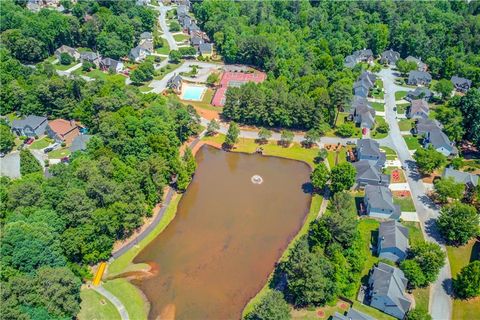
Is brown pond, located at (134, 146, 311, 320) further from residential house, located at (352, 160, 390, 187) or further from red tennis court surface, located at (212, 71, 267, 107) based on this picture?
red tennis court surface, located at (212, 71, 267, 107)

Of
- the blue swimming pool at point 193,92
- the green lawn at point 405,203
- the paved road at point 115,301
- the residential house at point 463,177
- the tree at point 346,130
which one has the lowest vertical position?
the blue swimming pool at point 193,92

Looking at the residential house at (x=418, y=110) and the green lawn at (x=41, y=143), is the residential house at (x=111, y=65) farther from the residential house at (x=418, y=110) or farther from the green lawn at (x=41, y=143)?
the residential house at (x=418, y=110)

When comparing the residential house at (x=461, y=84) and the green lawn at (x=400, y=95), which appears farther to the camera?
the residential house at (x=461, y=84)

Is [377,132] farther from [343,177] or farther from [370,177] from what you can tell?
[343,177]

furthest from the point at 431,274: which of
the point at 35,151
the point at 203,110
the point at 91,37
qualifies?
the point at 91,37

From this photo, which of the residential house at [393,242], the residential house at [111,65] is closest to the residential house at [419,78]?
the residential house at [393,242]

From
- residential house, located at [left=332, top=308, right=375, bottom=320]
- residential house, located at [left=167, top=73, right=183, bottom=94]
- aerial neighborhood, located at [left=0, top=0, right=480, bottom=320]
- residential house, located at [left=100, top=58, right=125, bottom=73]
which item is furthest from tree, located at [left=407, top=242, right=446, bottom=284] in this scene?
residential house, located at [left=100, top=58, right=125, bottom=73]

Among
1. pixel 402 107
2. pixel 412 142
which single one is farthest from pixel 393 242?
pixel 402 107
